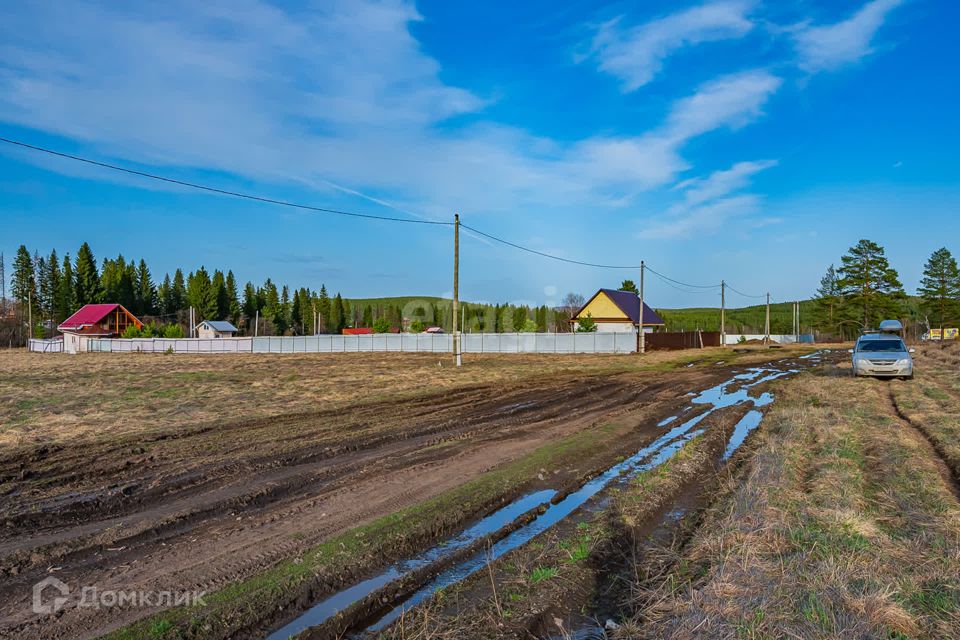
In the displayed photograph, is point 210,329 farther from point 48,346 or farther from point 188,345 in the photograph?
point 188,345

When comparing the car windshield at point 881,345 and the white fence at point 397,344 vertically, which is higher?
the car windshield at point 881,345

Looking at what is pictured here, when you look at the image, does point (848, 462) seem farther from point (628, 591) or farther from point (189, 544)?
point (189, 544)

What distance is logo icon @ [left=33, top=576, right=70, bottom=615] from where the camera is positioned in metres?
3.91

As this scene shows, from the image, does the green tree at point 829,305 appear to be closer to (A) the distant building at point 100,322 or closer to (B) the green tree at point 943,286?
(B) the green tree at point 943,286

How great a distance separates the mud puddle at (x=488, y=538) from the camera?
3918 mm

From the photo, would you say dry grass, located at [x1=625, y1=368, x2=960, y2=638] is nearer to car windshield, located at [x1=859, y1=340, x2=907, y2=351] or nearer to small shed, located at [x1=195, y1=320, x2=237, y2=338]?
car windshield, located at [x1=859, y1=340, x2=907, y2=351]

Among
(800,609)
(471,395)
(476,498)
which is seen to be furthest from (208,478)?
(471,395)

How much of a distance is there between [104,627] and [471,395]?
14.5 metres

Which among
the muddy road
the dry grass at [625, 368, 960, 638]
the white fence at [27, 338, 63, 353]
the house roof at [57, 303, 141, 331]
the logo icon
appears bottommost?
the white fence at [27, 338, 63, 353]

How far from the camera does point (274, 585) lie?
14.0 ft

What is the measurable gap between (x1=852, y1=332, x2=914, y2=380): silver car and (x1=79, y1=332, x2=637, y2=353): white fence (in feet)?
77.9

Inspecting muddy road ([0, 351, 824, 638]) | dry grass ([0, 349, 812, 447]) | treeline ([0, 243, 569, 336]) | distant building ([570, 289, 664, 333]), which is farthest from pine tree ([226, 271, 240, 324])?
muddy road ([0, 351, 824, 638])

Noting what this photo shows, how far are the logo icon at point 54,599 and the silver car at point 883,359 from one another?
2407cm

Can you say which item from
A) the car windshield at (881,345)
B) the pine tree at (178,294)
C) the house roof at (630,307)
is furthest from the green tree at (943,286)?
the pine tree at (178,294)
